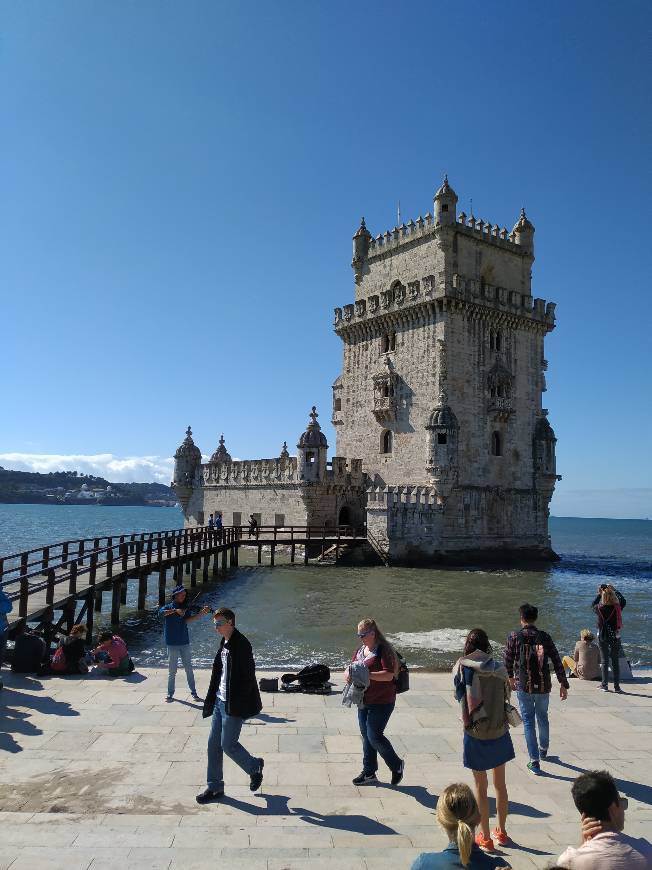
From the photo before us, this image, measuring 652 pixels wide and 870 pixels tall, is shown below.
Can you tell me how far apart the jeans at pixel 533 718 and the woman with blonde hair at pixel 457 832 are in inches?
140

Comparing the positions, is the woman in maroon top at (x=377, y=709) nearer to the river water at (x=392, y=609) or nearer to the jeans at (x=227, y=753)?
the jeans at (x=227, y=753)

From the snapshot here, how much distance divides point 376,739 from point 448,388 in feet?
105

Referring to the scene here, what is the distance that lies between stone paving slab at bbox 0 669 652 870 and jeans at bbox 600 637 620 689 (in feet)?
1.29

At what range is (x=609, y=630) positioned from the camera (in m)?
10.4

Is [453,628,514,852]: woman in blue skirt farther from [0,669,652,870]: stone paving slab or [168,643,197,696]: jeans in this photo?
[168,643,197,696]: jeans

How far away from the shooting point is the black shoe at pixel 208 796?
6.30m

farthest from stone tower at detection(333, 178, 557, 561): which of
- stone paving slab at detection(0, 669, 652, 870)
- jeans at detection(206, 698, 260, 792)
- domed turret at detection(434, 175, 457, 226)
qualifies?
jeans at detection(206, 698, 260, 792)

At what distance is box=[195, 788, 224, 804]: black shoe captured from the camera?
630 cm

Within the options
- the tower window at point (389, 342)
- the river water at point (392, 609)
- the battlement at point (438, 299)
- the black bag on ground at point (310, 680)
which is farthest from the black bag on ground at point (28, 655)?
the tower window at point (389, 342)

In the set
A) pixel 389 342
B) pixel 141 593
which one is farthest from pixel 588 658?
pixel 389 342

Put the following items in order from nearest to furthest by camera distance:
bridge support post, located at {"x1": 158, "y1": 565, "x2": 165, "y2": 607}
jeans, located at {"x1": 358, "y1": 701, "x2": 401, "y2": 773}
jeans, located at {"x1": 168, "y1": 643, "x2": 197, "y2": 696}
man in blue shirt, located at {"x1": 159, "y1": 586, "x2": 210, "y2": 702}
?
jeans, located at {"x1": 358, "y1": 701, "x2": 401, "y2": 773} < jeans, located at {"x1": 168, "y1": 643, "x2": 197, "y2": 696} < man in blue shirt, located at {"x1": 159, "y1": 586, "x2": 210, "y2": 702} < bridge support post, located at {"x1": 158, "y1": 565, "x2": 165, "y2": 607}

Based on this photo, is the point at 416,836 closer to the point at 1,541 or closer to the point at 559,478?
the point at 559,478

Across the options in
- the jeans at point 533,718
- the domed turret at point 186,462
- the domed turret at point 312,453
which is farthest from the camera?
the domed turret at point 186,462

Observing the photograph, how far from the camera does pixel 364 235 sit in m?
44.1
